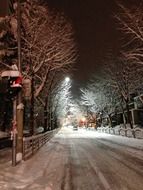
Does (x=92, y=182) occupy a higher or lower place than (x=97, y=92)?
lower

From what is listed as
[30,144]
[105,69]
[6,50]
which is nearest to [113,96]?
[105,69]

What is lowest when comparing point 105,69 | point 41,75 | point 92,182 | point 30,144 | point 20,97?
point 92,182

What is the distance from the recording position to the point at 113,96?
66.4 metres

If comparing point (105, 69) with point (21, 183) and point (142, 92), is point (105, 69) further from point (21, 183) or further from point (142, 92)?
point (21, 183)

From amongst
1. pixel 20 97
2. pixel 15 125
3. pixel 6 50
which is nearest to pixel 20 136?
pixel 15 125

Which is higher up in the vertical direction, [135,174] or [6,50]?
[6,50]

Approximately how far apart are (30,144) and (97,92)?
5889cm

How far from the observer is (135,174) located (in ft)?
35.9

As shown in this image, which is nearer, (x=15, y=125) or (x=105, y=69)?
(x=15, y=125)

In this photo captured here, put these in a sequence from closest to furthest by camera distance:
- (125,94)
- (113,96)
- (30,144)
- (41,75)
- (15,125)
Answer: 1. (15,125)
2. (30,144)
3. (41,75)
4. (125,94)
5. (113,96)

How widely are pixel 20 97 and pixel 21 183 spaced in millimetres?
5354

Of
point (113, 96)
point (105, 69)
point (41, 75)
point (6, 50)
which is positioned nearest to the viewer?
point (6, 50)

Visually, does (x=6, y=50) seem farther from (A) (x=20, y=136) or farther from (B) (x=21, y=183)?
(B) (x=21, y=183)

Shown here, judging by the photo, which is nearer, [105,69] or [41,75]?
[41,75]
